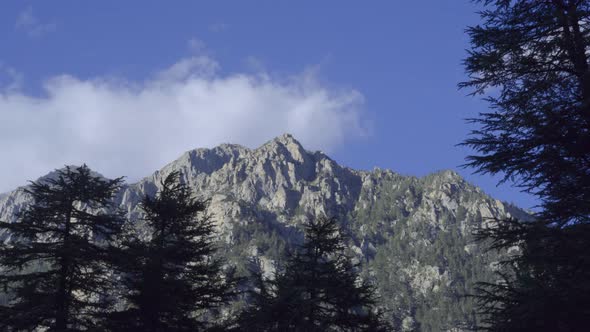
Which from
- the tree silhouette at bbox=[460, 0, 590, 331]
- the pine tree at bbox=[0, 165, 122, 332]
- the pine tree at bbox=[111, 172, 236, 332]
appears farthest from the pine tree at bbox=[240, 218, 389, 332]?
the tree silhouette at bbox=[460, 0, 590, 331]

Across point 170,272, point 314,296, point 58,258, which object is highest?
point 58,258

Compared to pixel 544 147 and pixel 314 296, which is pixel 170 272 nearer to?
pixel 314 296

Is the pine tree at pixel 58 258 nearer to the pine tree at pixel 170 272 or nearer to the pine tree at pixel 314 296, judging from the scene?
the pine tree at pixel 170 272

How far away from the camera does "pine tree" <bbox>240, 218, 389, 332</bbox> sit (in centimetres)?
2125

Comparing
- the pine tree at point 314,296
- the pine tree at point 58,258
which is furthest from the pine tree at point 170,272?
the pine tree at point 314,296

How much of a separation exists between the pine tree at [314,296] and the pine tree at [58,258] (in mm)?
6653

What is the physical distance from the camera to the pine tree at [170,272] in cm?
2056

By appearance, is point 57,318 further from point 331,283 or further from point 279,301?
point 331,283

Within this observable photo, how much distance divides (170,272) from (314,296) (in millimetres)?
6425

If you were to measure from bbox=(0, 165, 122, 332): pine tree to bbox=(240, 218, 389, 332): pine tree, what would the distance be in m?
6.65

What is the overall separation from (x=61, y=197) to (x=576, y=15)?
18212mm

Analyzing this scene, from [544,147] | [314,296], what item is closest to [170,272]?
[314,296]

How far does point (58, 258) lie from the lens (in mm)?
19219

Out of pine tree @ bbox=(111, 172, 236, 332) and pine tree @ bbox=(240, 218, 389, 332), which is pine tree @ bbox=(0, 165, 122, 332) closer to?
pine tree @ bbox=(111, 172, 236, 332)
